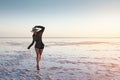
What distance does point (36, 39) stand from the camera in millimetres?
15594

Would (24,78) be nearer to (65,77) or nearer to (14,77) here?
(14,77)

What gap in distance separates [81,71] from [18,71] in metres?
3.81

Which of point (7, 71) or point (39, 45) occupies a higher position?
point (39, 45)

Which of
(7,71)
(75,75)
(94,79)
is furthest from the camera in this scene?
(7,71)

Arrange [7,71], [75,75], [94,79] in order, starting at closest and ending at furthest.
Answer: [94,79] < [75,75] < [7,71]

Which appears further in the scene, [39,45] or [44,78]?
[39,45]

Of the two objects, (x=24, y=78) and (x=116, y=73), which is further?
(x=116, y=73)

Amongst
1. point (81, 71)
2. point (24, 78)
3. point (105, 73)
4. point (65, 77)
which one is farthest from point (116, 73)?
point (24, 78)

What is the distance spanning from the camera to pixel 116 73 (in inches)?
576

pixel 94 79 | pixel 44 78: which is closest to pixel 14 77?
pixel 44 78

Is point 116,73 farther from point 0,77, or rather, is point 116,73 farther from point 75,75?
point 0,77

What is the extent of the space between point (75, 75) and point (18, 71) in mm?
3535

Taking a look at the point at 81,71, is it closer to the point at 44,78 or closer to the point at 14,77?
the point at 44,78

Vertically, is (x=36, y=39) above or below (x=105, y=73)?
above
